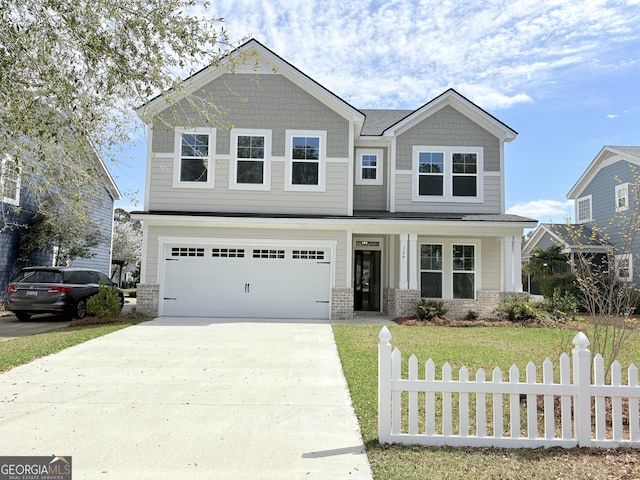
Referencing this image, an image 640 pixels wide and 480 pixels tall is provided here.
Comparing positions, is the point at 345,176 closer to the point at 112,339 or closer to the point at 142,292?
the point at 142,292

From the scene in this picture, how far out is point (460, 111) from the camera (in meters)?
16.2

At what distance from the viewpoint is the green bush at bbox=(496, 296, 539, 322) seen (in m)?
14.0

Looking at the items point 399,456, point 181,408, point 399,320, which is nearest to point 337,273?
point 399,320

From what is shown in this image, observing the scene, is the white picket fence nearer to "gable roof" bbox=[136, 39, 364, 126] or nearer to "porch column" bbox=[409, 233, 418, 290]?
"porch column" bbox=[409, 233, 418, 290]

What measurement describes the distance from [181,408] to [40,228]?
15288 millimetres

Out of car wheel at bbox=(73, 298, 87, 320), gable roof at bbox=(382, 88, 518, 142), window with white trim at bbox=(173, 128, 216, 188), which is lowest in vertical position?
car wheel at bbox=(73, 298, 87, 320)

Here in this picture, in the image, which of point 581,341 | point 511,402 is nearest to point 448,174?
point 581,341

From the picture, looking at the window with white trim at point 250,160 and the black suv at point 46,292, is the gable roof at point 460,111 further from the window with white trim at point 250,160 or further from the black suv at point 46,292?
the black suv at point 46,292

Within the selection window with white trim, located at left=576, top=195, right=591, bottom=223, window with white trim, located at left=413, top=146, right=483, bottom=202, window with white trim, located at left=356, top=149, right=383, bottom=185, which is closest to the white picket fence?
window with white trim, located at left=413, top=146, right=483, bottom=202

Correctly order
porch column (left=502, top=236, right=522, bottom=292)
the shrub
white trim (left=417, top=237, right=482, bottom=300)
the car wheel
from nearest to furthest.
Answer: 1. the car wheel
2. the shrub
3. porch column (left=502, top=236, right=522, bottom=292)
4. white trim (left=417, top=237, right=482, bottom=300)

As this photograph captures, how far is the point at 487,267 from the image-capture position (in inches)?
624

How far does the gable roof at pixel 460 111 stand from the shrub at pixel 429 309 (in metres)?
5.97

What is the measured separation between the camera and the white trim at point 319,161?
49.2ft

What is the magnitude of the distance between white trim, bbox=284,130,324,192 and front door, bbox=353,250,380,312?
3.33 m
